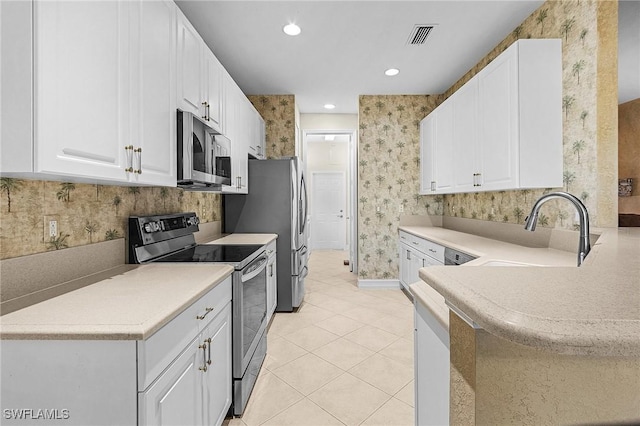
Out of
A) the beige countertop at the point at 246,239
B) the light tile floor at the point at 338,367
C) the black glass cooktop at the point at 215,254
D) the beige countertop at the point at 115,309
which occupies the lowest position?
the light tile floor at the point at 338,367

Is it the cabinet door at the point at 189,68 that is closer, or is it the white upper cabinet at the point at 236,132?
the cabinet door at the point at 189,68

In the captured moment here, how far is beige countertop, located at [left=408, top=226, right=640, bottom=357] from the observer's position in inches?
15.6

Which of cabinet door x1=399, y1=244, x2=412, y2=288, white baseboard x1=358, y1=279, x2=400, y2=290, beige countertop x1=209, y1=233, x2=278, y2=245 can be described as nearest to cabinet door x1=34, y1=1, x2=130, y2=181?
beige countertop x1=209, y1=233, x2=278, y2=245

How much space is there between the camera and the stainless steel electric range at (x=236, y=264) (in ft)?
5.89

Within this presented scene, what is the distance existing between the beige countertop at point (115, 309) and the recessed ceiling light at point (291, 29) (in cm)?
215

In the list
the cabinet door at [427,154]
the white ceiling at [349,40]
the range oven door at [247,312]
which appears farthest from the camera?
the cabinet door at [427,154]

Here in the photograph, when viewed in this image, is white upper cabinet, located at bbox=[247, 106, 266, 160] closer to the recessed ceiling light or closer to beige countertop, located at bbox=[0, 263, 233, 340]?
the recessed ceiling light

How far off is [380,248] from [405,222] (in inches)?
20.2

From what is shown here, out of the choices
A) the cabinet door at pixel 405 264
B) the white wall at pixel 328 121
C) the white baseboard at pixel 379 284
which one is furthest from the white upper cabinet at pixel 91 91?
the white wall at pixel 328 121

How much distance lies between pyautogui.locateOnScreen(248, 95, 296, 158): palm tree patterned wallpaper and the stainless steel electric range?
214cm

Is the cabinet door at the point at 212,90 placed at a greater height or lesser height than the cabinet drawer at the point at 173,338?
greater

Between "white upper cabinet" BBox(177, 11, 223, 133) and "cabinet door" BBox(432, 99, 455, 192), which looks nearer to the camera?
"white upper cabinet" BBox(177, 11, 223, 133)

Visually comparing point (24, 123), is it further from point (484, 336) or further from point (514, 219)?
point (514, 219)

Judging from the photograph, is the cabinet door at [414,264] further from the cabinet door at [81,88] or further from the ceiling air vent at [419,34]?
the cabinet door at [81,88]
